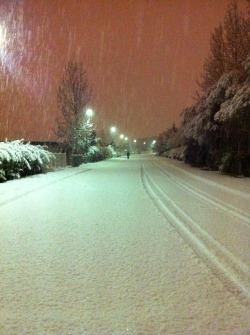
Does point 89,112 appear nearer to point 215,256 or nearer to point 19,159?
point 19,159

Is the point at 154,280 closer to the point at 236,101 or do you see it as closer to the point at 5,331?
the point at 5,331

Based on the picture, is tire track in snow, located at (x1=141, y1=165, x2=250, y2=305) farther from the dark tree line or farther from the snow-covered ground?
the dark tree line

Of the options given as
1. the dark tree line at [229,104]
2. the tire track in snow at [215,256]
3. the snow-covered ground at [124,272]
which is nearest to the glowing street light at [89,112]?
the dark tree line at [229,104]

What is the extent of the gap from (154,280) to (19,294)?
1.55 meters

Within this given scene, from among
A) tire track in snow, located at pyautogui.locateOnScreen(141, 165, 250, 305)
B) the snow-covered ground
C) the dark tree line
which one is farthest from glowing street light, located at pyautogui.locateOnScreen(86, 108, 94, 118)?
tire track in snow, located at pyautogui.locateOnScreen(141, 165, 250, 305)

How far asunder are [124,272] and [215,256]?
1.54 metres

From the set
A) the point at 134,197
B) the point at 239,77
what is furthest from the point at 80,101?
the point at 134,197

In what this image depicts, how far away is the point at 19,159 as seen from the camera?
75.6 ft

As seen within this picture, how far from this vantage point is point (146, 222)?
30.6ft

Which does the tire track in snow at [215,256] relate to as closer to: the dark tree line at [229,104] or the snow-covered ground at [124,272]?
the snow-covered ground at [124,272]

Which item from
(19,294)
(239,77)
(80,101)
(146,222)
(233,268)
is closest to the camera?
(19,294)

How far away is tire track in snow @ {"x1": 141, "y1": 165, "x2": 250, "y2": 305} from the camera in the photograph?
486 centimetres

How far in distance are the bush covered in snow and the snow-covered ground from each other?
416 inches

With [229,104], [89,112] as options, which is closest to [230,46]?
[229,104]
